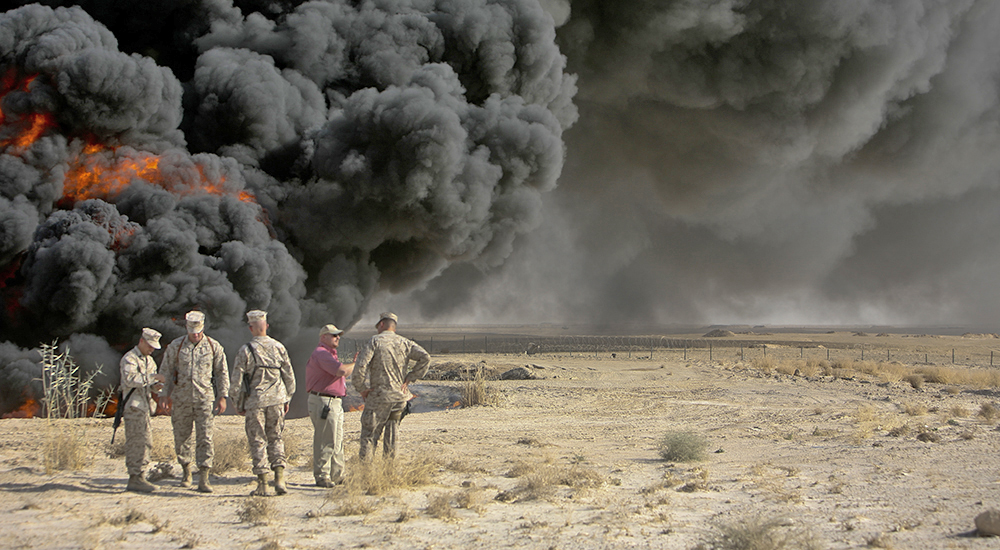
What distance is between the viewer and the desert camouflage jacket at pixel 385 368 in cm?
847

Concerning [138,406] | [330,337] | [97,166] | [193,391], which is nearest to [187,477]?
[138,406]

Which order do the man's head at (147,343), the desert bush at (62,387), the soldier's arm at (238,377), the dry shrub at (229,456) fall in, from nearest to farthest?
1. the soldier's arm at (238,377)
2. the man's head at (147,343)
3. the dry shrub at (229,456)
4. the desert bush at (62,387)

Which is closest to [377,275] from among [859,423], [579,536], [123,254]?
[123,254]

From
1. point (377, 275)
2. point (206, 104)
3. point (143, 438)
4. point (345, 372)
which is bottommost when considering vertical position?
point (143, 438)

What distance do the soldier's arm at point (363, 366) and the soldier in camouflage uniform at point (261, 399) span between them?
0.78 meters

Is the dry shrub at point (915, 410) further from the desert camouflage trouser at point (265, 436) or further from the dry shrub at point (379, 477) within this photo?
the desert camouflage trouser at point (265, 436)

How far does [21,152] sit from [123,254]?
13.1 ft

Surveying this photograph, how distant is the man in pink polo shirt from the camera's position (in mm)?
8484

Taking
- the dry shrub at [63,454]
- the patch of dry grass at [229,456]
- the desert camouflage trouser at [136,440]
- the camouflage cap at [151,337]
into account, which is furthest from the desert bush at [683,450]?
the dry shrub at [63,454]

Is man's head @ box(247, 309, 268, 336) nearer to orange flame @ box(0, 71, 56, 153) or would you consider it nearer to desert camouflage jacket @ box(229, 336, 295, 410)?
desert camouflage jacket @ box(229, 336, 295, 410)

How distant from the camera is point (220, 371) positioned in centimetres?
834

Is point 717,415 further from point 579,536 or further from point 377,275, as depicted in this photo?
point 377,275

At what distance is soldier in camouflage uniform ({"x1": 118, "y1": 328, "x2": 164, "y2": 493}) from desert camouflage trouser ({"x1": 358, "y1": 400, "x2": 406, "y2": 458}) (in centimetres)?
227

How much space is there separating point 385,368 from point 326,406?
78 centimetres
